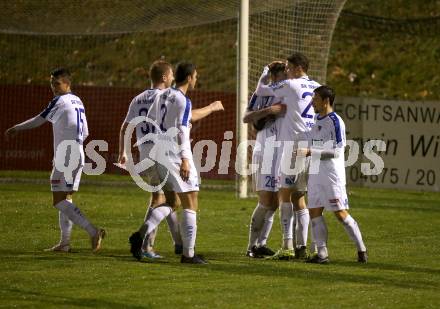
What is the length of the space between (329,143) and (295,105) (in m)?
0.67

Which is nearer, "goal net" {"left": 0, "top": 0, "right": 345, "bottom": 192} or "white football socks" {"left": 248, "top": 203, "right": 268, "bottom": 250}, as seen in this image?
"white football socks" {"left": 248, "top": 203, "right": 268, "bottom": 250}

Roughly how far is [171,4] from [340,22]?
1163 centimetres

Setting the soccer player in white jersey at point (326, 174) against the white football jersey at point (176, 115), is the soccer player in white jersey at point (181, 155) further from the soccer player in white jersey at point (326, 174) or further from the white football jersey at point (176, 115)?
the soccer player in white jersey at point (326, 174)

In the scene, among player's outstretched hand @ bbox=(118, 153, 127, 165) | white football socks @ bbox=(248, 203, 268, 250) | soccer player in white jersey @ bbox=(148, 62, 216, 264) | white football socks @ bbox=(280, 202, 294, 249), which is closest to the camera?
soccer player in white jersey @ bbox=(148, 62, 216, 264)

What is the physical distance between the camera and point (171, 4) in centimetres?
2483

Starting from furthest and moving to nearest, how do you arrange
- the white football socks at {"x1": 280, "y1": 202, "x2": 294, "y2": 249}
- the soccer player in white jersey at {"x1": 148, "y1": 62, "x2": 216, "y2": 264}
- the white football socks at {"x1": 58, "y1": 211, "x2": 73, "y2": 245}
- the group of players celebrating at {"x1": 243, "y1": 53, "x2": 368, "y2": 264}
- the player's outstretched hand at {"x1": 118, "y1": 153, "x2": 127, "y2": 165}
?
the white football socks at {"x1": 58, "y1": 211, "x2": 73, "y2": 245}, the white football socks at {"x1": 280, "y1": 202, "x2": 294, "y2": 249}, the player's outstretched hand at {"x1": 118, "y1": 153, "x2": 127, "y2": 165}, the group of players celebrating at {"x1": 243, "y1": 53, "x2": 368, "y2": 264}, the soccer player in white jersey at {"x1": 148, "y1": 62, "x2": 216, "y2": 264}

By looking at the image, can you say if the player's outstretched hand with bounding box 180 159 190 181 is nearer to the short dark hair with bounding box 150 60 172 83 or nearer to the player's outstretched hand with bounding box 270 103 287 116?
the short dark hair with bounding box 150 60 172 83

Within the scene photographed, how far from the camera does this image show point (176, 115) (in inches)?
419

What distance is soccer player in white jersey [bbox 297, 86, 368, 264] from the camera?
1102 centimetres

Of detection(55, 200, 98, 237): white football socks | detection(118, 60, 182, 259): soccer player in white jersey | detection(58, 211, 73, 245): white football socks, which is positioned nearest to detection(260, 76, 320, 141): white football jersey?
detection(118, 60, 182, 259): soccer player in white jersey

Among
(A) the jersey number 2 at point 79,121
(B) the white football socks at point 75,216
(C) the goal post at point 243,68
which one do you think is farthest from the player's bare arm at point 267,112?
(C) the goal post at point 243,68

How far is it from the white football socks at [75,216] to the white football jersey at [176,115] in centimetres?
147

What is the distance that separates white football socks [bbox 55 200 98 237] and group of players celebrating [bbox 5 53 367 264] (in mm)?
11

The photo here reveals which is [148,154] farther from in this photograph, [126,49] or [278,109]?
[126,49]
